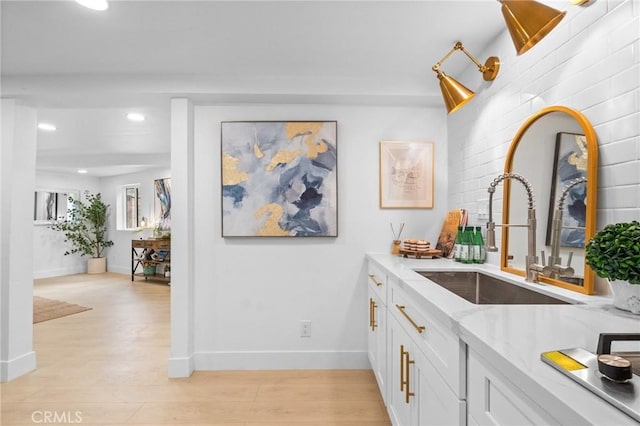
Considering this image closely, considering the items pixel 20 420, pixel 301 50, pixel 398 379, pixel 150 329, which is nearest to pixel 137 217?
pixel 150 329

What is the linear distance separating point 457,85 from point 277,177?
1407mm

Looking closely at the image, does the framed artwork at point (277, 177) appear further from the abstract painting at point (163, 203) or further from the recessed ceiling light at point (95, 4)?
the abstract painting at point (163, 203)

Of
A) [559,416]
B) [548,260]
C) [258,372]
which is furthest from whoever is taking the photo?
[258,372]

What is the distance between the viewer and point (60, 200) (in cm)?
709

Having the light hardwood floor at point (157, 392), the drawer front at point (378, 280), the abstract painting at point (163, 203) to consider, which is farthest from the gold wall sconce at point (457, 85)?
the abstract painting at point (163, 203)

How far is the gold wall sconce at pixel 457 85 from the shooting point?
1841 mm

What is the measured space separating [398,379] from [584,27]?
1754 millimetres

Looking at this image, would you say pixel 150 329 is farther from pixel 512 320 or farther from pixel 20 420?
pixel 512 320

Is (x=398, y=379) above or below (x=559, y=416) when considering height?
below

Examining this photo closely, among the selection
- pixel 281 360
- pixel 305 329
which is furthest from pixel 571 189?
pixel 281 360

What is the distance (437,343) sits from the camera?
106cm

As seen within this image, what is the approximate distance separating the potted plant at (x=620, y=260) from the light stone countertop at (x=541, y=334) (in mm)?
50

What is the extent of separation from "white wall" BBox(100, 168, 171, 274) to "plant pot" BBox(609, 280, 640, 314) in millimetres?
6886

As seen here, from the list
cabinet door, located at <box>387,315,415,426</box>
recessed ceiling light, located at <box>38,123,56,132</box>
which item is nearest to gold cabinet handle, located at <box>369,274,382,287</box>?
cabinet door, located at <box>387,315,415,426</box>
